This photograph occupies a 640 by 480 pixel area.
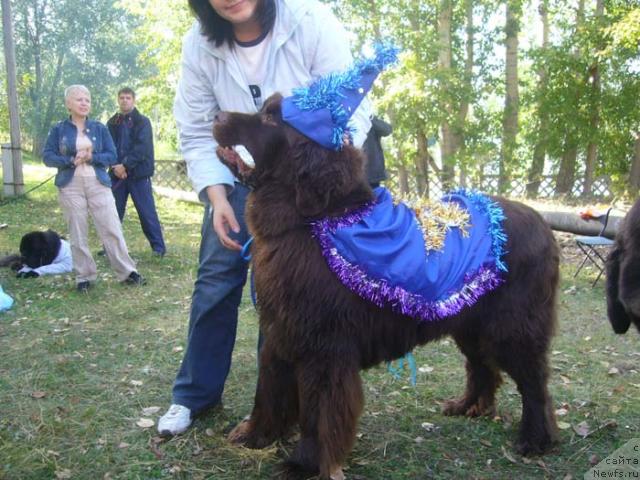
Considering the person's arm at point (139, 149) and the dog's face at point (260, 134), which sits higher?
the dog's face at point (260, 134)

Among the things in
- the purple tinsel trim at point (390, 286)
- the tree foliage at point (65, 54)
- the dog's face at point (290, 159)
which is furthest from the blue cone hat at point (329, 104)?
the tree foliage at point (65, 54)

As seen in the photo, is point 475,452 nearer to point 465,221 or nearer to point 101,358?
point 465,221

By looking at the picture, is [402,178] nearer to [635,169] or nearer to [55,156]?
[635,169]

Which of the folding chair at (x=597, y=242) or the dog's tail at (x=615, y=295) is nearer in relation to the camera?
the dog's tail at (x=615, y=295)

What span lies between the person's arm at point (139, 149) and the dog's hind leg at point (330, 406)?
643 centimetres

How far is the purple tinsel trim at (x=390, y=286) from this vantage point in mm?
2637

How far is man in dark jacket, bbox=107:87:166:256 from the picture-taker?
27.6 ft

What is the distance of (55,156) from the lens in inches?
266

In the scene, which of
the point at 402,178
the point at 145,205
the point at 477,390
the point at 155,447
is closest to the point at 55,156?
the point at 145,205

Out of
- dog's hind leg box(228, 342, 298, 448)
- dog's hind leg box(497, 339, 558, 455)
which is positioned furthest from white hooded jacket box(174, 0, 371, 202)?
dog's hind leg box(497, 339, 558, 455)

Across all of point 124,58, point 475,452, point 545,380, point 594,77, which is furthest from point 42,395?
point 124,58

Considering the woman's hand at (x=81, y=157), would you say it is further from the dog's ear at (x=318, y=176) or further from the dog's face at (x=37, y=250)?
the dog's ear at (x=318, y=176)

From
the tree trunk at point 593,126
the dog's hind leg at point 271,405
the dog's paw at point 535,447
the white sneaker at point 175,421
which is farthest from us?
the tree trunk at point 593,126

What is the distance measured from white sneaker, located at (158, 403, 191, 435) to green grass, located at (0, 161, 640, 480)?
5 cm
